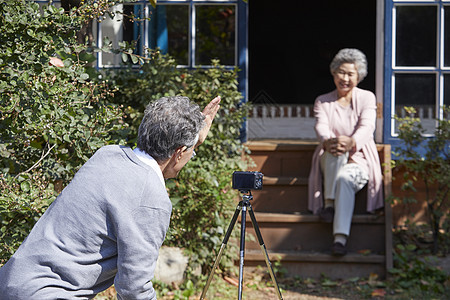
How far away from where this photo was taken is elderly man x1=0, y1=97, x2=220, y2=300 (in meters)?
2.26

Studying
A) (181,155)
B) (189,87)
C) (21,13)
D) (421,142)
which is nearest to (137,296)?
(181,155)

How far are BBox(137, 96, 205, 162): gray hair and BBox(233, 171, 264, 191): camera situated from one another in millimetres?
1126

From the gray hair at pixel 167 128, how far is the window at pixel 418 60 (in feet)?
12.3

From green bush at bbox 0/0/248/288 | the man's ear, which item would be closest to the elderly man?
the man's ear

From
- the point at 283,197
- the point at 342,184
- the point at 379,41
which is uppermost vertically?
the point at 379,41

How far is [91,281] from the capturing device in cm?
235

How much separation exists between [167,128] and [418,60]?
4.03 meters

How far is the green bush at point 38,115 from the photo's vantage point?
3627 mm

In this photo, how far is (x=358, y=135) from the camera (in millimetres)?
5441

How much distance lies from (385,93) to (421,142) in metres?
0.53

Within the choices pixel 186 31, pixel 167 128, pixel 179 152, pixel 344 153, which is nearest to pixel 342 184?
pixel 344 153

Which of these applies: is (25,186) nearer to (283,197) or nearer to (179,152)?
(179,152)

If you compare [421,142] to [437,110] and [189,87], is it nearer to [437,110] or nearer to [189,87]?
[437,110]

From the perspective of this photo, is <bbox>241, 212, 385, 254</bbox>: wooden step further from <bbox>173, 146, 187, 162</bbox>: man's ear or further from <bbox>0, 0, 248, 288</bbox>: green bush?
<bbox>173, 146, 187, 162</bbox>: man's ear
